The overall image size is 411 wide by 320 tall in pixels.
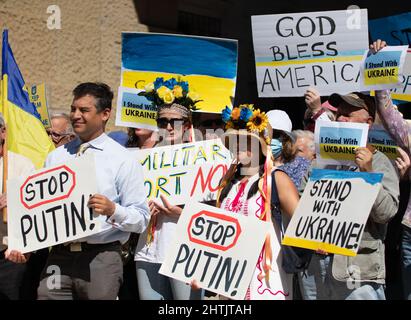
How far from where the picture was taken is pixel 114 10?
1025 centimetres

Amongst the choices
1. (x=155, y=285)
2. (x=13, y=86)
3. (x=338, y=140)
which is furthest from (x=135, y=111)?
(x=338, y=140)

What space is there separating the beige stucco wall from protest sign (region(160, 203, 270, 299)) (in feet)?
17.7

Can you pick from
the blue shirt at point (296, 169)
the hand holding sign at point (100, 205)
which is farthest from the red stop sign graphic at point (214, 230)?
the blue shirt at point (296, 169)

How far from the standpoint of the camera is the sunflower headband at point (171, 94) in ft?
18.3

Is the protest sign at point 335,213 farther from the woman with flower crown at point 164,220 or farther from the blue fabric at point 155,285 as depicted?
the blue fabric at point 155,285

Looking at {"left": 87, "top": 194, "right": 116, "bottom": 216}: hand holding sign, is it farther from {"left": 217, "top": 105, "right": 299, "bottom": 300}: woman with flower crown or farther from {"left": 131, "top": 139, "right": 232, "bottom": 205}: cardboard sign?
→ {"left": 131, "top": 139, "right": 232, "bottom": 205}: cardboard sign

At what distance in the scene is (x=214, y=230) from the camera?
436cm

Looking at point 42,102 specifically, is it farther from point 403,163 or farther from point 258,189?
point 403,163

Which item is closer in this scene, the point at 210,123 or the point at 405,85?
the point at 405,85

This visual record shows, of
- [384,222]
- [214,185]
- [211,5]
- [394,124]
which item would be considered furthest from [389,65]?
[211,5]

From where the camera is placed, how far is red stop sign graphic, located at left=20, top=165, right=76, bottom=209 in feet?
14.9

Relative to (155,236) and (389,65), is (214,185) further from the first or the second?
(389,65)

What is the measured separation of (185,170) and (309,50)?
1.37 metres
